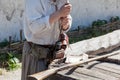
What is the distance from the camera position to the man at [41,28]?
2.89 m

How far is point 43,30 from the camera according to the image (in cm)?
297

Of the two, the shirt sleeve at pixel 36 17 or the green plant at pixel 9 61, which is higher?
the shirt sleeve at pixel 36 17

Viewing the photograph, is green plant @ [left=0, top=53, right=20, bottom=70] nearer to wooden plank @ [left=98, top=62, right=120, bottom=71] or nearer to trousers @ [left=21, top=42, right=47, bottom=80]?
trousers @ [left=21, top=42, right=47, bottom=80]

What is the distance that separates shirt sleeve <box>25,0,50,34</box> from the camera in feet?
9.48

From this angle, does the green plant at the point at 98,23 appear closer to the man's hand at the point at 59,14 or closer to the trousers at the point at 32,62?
the trousers at the point at 32,62

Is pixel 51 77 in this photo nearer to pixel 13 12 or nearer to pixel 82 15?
pixel 13 12

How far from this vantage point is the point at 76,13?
28.5 feet

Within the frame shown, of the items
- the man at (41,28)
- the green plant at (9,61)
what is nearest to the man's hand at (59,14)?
the man at (41,28)

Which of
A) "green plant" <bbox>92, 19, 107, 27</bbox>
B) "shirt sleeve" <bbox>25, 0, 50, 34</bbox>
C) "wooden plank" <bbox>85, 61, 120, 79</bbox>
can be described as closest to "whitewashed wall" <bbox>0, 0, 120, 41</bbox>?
"green plant" <bbox>92, 19, 107, 27</bbox>

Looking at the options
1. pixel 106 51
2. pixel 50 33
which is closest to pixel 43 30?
pixel 50 33

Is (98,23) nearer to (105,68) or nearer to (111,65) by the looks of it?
(111,65)

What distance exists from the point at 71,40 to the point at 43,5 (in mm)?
5076

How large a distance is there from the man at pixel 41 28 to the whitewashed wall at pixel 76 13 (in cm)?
380

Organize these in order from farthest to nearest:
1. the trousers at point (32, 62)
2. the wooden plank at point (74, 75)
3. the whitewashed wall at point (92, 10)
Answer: the whitewashed wall at point (92, 10) → the trousers at point (32, 62) → the wooden plank at point (74, 75)
